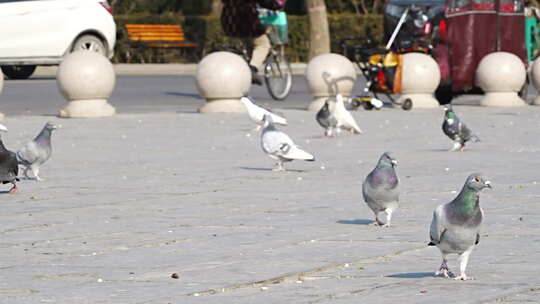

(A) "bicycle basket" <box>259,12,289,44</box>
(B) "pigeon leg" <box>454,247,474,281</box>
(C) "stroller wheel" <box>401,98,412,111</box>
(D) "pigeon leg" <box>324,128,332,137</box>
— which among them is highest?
(A) "bicycle basket" <box>259,12,289,44</box>

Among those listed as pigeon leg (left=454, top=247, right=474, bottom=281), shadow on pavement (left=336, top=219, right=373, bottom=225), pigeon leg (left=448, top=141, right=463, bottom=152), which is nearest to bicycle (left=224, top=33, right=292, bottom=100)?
pigeon leg (left=448, top=141, right=463, bottom=152)

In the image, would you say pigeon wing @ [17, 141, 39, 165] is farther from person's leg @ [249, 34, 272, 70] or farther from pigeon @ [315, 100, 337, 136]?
person's leg @ [249, 34, 272, 70]

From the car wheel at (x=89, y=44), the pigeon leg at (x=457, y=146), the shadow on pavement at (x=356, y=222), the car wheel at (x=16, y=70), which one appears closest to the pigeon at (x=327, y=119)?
the pigeon leg at (x=457, y=146)

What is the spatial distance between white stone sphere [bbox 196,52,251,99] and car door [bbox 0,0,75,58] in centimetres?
559

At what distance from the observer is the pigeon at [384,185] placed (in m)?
8.71

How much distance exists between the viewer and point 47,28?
2625cm

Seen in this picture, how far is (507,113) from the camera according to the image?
2077cm

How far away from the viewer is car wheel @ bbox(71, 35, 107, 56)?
88.3ft

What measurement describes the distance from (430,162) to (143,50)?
27.2m

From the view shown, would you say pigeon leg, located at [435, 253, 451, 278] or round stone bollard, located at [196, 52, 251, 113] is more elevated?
round stone bollard, located at [196, 52, 251, 113]

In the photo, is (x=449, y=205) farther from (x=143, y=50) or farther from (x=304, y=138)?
(x=143, y=50)

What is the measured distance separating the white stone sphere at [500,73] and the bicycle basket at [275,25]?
3.86 meters

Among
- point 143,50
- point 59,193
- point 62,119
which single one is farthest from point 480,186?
point 143,50

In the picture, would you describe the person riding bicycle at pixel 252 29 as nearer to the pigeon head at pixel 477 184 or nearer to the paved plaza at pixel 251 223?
the paved plaza at pixel 251 223
